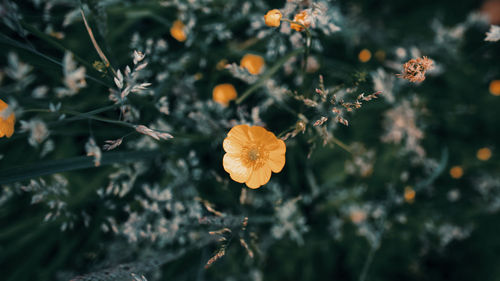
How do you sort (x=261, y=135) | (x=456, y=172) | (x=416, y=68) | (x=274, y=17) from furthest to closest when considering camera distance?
(x=456, y=172)
(x=261, y=135)
(x=274, y=17)
(x=416, y=68)

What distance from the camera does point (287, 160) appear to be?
1.97 metres

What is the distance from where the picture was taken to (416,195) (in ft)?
7.18

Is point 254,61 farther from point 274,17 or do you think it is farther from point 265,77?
point 274,17

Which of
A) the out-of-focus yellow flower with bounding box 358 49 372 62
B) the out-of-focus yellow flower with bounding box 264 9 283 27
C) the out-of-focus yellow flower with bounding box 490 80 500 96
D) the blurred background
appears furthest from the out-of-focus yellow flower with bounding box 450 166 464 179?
the out-of-focus yellow flower with bounding box 264 9 283 27

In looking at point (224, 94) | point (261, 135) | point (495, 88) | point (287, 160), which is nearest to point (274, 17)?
point (261, 135)

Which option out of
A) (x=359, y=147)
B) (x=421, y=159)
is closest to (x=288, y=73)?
(x=359, y=147)

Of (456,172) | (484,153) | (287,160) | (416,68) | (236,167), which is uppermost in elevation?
(416,68)

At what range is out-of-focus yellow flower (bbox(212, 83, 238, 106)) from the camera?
5.92 ft

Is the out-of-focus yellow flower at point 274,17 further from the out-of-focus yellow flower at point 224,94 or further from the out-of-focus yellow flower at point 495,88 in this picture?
the out-of-focus yellow flower at point 495,88

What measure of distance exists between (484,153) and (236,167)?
210 cm

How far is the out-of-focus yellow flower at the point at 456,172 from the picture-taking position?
2.10m

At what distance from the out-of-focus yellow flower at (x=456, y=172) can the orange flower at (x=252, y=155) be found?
1772 mm

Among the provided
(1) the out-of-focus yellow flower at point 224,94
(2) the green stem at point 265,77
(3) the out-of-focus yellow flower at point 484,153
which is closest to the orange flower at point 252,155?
(2) the green stem at point 265,77

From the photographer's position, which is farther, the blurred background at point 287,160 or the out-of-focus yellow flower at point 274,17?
the blurred background at point 287,160
